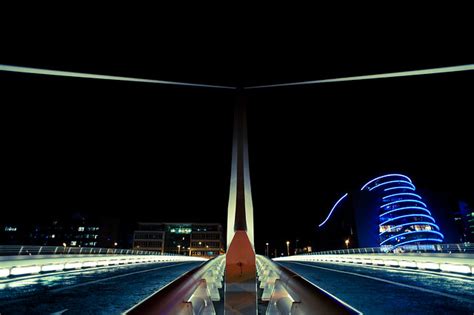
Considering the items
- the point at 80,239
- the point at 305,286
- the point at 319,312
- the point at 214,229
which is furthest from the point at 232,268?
the point at 80,239

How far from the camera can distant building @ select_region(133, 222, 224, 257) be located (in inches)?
5428

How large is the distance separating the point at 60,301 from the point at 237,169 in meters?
6.33

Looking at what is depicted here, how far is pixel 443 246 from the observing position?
1059 inches

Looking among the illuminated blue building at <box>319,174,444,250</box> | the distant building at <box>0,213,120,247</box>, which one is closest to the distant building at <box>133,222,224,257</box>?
the distant building at <box>0,213,120,247</box>

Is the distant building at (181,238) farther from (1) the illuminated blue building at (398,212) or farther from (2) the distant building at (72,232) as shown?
(1) the illuminated blue building at (398,212)

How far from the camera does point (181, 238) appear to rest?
142 meters

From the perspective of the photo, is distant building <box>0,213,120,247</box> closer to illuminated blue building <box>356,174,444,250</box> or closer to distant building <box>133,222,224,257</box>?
distant building <box>133,222,224,257</box>

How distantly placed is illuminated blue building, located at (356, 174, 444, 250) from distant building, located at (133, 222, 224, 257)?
7569 centimetres

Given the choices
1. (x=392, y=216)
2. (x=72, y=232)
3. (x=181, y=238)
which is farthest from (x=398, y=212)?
(x=72, y=232)

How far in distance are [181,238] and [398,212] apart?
103 meters

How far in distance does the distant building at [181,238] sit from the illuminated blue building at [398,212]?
7569 centimetres

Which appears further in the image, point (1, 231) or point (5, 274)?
point (1, 231)

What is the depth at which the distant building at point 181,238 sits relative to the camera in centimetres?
13788

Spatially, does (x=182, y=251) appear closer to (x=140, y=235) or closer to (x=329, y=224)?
(x=140, y=235)
